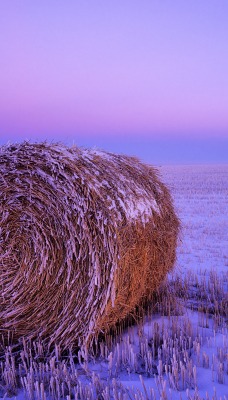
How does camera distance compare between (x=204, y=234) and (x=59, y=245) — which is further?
(x=204, y=234)

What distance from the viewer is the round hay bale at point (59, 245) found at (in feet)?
13.5

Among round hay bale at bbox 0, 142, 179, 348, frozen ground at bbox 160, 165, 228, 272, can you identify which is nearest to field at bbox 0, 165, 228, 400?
round hay bale at bbox 0, 142, 179, 348

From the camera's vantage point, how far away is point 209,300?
572cm

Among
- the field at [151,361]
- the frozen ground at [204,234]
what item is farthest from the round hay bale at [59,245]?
the frozen ground at [204,234]

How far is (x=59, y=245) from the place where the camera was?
13.8 feet

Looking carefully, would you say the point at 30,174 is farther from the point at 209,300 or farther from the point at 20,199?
the point at 209,300

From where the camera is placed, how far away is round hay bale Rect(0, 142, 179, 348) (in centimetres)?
410

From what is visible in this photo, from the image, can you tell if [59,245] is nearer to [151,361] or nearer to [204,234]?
[151,361]

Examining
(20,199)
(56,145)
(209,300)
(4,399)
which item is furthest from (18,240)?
(209,300)

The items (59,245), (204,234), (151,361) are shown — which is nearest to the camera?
(151,361)

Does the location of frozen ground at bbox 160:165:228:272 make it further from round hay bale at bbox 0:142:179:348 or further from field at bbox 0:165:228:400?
round hay bale at bbox 0:142:179:348

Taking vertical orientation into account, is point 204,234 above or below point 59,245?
below

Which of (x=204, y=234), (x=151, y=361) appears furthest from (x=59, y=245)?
(x=204, y=234)

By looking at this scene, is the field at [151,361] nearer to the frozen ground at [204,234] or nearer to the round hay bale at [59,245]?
the round hay bale at [59,245]
